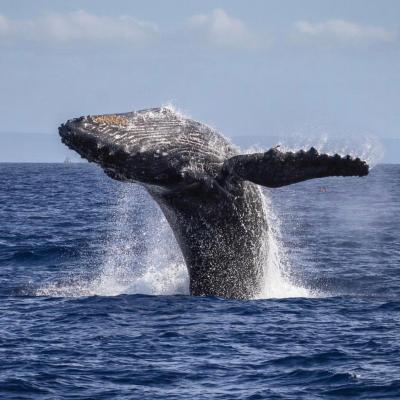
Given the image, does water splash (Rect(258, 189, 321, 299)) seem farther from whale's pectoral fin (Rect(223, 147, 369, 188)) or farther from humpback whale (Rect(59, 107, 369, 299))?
whale's pectoral fin (Rect(223, 147, 369, 188))

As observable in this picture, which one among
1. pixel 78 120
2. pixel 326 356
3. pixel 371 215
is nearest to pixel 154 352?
pixel 326 356

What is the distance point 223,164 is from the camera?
12344 mm

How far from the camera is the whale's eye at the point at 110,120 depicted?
490 inches

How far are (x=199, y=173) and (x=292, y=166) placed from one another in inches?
57.0

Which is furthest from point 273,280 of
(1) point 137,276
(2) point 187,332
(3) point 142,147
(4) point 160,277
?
(1) point 137,276

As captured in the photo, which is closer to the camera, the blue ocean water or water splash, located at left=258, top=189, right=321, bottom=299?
the blue ocean water

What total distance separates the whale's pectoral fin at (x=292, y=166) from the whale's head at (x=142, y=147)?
0.83m

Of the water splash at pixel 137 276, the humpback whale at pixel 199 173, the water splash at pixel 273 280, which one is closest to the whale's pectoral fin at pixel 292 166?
the humpback whale at pixel 199 173

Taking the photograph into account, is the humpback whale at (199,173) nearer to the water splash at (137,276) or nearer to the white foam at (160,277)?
the white foam at (160,277)

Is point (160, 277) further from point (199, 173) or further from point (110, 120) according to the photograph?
point (110, 120)

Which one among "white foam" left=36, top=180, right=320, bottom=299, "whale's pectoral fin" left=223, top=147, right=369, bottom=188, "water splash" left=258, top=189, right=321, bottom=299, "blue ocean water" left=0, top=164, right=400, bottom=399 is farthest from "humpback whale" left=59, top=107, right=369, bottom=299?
"blue ocean water" left=0, top=164, right=400, bottom=399

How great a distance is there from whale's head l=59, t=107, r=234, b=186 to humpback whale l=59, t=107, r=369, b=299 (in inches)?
0.4

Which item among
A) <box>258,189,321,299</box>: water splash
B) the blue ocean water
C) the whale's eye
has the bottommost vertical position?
the blue ocean water

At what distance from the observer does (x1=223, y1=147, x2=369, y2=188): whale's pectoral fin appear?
11039 millimetres
